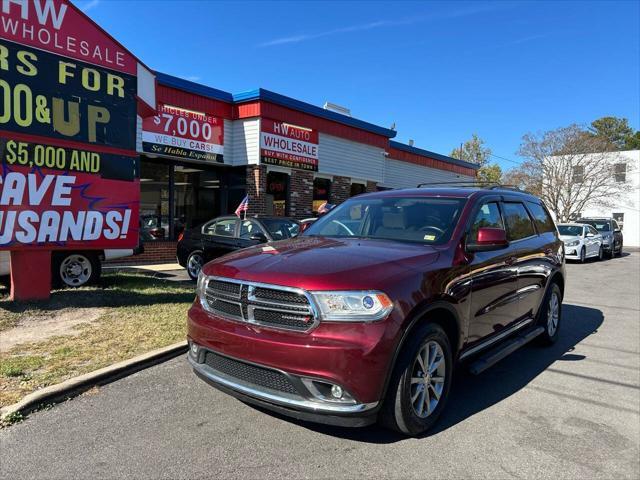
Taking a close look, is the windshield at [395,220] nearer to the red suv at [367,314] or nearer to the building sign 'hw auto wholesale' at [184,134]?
the red suv at [367,314]

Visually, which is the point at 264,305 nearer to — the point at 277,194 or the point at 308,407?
the point at 308,407

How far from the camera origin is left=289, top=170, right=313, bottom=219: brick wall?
16109 millimetres

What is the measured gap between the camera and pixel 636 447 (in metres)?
3.40

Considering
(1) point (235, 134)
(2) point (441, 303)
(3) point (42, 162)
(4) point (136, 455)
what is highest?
(1) point (235, 134)

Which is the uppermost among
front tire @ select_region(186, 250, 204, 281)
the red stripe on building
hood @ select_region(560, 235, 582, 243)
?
the red stripe on building

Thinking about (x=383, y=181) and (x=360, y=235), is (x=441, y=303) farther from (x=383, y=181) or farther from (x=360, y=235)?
(x=383, y=181)

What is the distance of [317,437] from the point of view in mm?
3359

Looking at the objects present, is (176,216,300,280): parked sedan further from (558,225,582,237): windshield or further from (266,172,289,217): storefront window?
(558,225,582,237): windshield

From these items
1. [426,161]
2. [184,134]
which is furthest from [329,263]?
[426,161]

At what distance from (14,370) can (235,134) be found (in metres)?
11.5

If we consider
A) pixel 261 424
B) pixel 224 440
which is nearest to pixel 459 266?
pixel 261 424

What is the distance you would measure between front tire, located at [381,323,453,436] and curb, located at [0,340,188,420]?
2.60 meters

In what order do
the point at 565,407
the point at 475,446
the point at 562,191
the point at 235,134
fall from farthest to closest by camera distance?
the point at 562,191 < the point at 235,134 < the point at 565,407 < the point at 475,446

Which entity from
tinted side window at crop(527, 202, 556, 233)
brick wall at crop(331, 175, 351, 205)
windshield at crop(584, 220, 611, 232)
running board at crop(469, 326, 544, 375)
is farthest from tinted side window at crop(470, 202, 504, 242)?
windshield at crop(584, 220, 611, 232)
